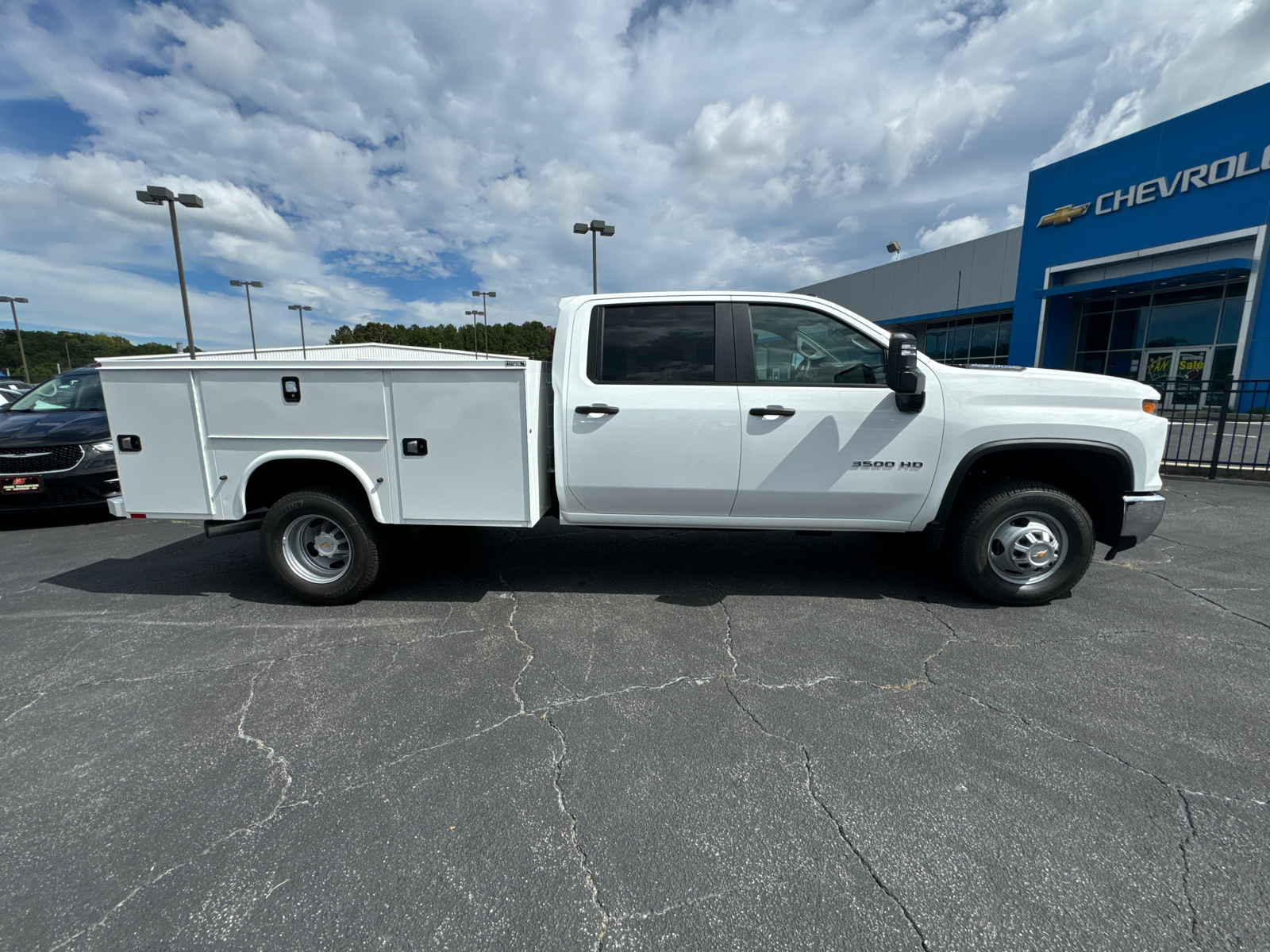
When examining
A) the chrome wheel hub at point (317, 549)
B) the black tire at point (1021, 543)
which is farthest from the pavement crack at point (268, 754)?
the black tire at point (1021, 543)

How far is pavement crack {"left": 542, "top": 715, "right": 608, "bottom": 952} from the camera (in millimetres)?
1675

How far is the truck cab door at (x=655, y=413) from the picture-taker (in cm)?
367

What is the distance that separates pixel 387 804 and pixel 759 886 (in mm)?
1386

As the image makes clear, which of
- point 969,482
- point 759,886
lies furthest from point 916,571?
point 759,886

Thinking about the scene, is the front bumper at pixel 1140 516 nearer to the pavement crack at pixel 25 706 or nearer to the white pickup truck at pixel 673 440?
the white pickup truck at pixel 673 440

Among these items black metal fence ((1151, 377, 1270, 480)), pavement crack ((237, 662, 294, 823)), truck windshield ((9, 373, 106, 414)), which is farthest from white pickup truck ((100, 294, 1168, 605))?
truck windshield ((9, 373, 106, 414))

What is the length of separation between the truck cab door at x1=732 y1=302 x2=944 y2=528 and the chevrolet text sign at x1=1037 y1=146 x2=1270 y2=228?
22.5 meters

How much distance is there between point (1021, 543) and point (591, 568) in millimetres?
3116

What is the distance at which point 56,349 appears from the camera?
318 ft

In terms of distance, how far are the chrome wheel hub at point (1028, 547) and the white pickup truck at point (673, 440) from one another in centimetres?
1

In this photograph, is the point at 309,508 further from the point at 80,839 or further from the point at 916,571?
the point at 916,571

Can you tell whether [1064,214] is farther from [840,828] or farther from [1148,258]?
[840,828]

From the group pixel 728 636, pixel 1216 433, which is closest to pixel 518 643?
pixel 728 636

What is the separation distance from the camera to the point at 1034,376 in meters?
3.64
